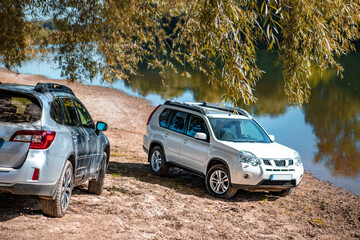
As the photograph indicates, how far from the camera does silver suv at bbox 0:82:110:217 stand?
16.7 ft

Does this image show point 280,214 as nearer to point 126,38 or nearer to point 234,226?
point 234,226

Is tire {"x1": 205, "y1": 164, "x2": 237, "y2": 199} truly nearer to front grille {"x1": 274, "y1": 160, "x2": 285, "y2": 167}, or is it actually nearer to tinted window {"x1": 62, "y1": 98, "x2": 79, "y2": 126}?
front grille {"x1": 274, "y1": 160, "x2": 285, "y2": 167}

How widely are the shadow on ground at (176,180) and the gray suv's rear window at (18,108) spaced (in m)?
3.51

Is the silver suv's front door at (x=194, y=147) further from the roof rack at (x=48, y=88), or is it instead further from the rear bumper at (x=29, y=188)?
the rear bumper at (x=29, y=188)

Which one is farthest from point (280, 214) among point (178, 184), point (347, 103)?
point (347, 103)

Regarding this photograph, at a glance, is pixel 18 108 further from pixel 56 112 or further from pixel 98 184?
pixel 98 184

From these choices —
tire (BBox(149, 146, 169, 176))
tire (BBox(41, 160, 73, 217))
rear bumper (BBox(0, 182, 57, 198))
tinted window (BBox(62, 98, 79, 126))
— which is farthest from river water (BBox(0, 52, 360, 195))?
rear bumper (BBox(0, 182, 57, 198))

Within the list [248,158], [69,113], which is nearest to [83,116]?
[69,113]

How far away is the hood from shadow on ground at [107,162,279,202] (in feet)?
3.61

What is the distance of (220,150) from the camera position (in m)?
9.65

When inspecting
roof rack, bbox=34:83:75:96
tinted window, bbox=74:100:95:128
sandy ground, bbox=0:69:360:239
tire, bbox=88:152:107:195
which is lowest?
sandy ground, bbox=0:69:360:239

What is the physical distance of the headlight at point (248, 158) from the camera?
916cm

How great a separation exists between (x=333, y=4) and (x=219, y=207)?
4314 mm

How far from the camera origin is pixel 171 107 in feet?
37.5
